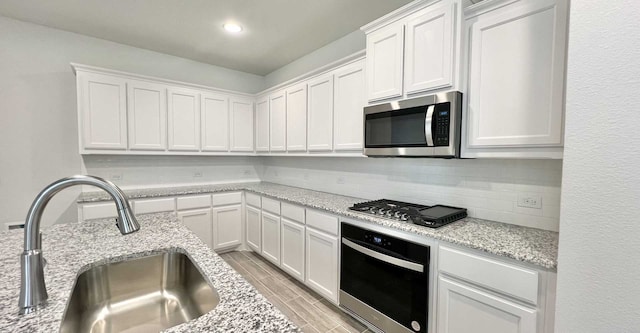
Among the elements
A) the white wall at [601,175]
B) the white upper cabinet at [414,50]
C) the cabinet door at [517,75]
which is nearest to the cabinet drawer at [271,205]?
the white upper cabinet at [414,50]

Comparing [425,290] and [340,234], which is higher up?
[340,234]

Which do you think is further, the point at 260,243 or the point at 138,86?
the point at 260,243

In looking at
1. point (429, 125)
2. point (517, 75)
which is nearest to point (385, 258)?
point (429, 125)

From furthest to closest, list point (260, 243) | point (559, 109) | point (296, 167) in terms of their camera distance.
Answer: point (296, 167) < point (260, 243) < point (559, 109)

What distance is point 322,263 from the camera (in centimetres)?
244

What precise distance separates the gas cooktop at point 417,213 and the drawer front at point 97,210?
271 cm

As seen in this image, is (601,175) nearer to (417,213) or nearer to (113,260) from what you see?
(417,213)

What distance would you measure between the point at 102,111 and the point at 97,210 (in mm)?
1117

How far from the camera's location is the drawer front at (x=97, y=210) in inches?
108

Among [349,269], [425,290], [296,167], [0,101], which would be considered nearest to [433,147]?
[425,290]

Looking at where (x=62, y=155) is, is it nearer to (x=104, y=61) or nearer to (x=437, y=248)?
(x=104, y=61)

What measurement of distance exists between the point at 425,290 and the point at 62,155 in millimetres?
4029

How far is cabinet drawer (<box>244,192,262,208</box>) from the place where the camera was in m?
3.46

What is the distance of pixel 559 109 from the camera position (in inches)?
55.8
